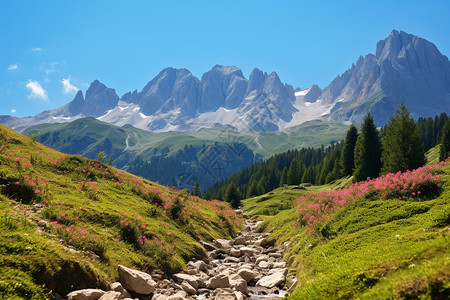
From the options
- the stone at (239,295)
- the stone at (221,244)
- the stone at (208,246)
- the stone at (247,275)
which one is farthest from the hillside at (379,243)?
the stone at (208,246)

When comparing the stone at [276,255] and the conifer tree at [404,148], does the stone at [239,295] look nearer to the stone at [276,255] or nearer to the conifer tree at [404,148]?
the stone at [276,255]

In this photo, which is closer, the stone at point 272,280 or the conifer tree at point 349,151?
the stone at point 272,280

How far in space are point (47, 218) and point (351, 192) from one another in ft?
57.0

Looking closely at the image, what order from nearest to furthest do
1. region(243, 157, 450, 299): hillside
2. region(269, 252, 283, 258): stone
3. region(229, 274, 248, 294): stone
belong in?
region(243, 157, 450, 299): hillside, region(229, 274, 248, 294): stone, region(269, 252, 283, 258): stone

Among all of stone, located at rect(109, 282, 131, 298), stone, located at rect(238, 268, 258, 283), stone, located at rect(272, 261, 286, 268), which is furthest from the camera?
stone, located at rect(272, 261, 286, 268)

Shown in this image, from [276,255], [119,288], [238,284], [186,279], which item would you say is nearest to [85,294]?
[119,288]

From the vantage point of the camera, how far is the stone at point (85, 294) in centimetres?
745

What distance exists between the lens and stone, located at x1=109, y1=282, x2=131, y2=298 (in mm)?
8805

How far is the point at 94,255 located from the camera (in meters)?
9.88

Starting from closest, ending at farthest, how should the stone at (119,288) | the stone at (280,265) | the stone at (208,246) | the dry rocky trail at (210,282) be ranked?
the stone at (119,288), the dry rocky trail at (210,282), the stone at (280,265), the stone at (208,246)

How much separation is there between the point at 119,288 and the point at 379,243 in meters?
9.75

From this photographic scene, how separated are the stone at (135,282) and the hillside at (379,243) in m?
5.17

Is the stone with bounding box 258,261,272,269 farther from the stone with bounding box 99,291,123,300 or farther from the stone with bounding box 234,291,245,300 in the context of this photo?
the stone with bounding box 99,291,123,300

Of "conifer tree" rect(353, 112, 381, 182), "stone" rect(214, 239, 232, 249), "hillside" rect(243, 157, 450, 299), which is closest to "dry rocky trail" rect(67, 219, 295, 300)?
"hillside" rect(243, 157, 450, 299)
